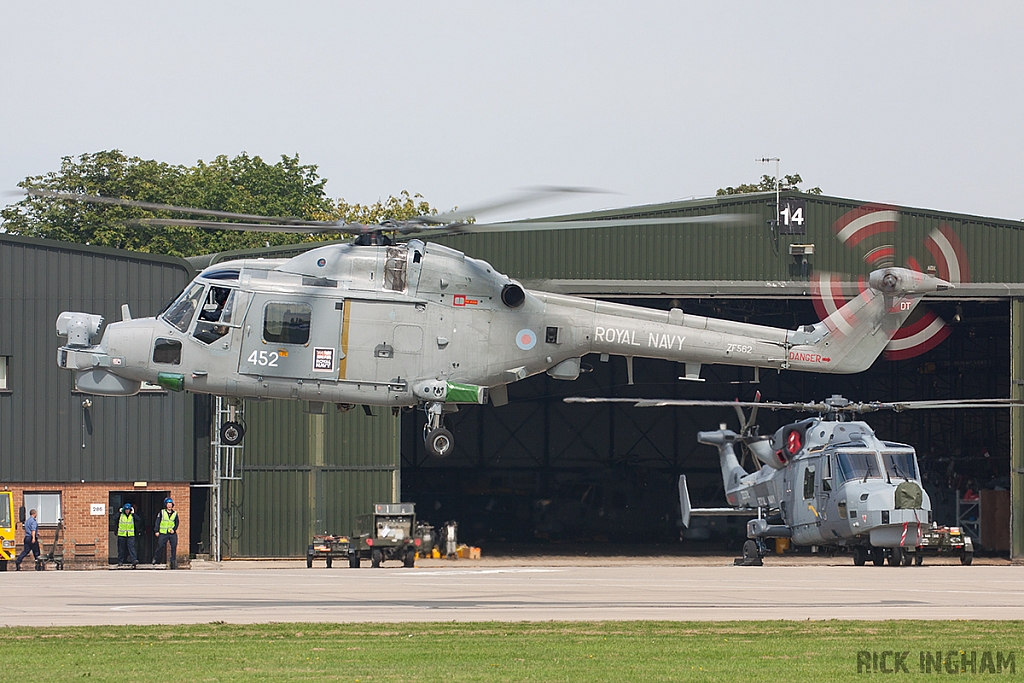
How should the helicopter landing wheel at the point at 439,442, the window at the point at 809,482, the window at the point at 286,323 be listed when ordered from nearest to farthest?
the helicopter landing wheel at the point at 439,442 < the window at the point at 286,323 < the window at the point at 809,482

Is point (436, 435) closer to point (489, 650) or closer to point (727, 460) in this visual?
point (489, 650)

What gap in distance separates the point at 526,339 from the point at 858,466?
1403cm

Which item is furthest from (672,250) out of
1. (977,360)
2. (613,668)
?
(613,668)

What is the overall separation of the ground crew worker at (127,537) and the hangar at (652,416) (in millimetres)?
2985

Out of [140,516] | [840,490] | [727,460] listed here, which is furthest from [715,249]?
[140,516]

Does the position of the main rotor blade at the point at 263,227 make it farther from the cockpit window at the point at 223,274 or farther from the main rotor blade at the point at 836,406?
the main rotor blade at the point at 836,406

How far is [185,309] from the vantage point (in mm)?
20906

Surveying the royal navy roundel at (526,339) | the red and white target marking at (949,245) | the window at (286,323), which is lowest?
the royal navy roundel at (526,339)

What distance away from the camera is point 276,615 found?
63.0 feet

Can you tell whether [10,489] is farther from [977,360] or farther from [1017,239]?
[977,360]

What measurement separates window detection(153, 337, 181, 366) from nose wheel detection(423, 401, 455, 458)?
3.99 meters

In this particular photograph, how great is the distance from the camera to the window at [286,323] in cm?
2052

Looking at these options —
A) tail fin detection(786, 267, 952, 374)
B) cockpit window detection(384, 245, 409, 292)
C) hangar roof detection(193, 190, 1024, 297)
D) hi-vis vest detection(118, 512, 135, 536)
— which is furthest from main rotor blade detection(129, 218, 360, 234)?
hi-vis vest detection(118, 512, 135, 536)

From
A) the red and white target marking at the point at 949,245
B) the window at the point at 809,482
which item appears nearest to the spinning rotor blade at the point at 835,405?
the window at the point at 809,482
